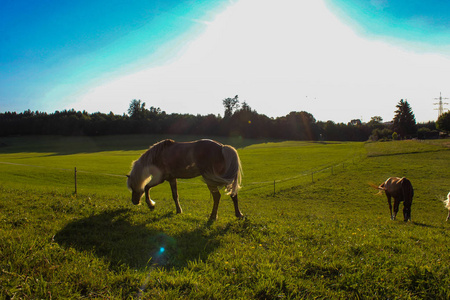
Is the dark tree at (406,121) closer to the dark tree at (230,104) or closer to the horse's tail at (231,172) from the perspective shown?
the dark tree at (230,104)

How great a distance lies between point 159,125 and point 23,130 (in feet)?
146

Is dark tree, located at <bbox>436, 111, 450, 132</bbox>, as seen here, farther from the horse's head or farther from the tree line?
the horse's head

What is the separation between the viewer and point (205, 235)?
4.99 meters

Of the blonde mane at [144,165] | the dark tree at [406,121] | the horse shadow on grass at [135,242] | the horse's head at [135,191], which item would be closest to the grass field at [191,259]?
the horse shadow on grass at [135,242]

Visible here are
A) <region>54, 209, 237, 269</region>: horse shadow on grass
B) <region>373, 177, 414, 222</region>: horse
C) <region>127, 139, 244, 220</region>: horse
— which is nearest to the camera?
<region>54, 209, 237, 269</region>: horse shadow on grass

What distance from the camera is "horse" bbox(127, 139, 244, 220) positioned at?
6.68 m

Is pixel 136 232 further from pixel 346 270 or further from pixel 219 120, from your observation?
pixel 219 120

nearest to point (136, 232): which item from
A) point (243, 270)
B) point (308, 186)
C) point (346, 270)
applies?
point (243, 270)

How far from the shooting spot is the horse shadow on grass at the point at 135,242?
11.9ft

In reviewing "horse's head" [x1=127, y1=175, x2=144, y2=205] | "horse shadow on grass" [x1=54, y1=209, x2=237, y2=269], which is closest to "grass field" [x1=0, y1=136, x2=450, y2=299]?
"horse shadow on grass" [x1=54, y1=209, x2=237, y2=269]

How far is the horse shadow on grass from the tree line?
81049 mm

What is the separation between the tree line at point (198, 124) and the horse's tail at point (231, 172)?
3126 inches

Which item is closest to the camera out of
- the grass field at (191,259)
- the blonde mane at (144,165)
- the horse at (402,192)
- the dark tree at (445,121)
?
the grass field at (191,259)

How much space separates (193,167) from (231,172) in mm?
1135
